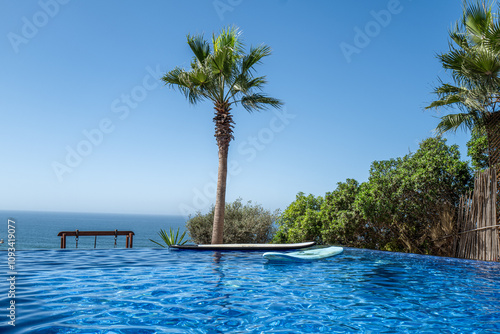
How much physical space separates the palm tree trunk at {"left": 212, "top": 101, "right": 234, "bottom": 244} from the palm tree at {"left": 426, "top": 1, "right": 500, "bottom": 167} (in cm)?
717

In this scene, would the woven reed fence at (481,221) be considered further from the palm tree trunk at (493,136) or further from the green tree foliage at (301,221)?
the green tree foliage at (301,221)

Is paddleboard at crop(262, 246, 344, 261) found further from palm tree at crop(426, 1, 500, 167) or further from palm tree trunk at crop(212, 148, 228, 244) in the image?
palm tree at crop(426, 1, 500, 167)

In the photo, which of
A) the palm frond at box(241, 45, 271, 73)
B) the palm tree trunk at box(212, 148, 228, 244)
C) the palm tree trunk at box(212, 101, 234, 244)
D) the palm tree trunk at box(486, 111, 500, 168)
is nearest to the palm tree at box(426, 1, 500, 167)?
the palm tree trunk at box(486, 111, 500, 168)

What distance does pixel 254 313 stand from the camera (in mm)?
4629

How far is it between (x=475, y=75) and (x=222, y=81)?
822cm

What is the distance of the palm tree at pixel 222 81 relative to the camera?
12.4m

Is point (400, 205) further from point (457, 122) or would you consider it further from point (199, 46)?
point (199, 46)

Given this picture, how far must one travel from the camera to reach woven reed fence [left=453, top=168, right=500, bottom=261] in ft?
30.3

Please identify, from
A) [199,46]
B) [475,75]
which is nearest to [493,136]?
[475,75]

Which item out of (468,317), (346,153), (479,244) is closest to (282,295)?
(468,317)

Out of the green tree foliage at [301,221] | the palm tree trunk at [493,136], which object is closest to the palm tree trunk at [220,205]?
the green tree foliage at [301,221]

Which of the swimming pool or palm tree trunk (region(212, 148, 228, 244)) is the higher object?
palm tree trunk (region(212, 148, 228, 244))

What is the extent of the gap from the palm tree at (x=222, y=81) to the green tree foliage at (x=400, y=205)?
3.94m

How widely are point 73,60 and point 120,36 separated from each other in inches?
92.7
